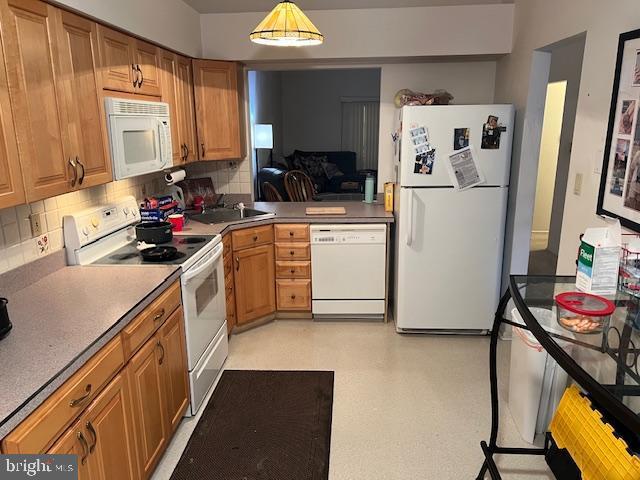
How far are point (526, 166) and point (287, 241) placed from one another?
6.07ft

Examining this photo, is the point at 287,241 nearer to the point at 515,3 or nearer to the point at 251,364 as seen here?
the point at 251,364

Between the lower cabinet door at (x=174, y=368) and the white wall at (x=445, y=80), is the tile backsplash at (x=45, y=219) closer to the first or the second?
the lower cabinet door at (x=174, y=368)

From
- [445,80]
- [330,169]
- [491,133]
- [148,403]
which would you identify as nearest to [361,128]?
[330,169]

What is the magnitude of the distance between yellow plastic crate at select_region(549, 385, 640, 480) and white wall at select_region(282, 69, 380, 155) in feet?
25.0

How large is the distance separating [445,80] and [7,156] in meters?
3.34

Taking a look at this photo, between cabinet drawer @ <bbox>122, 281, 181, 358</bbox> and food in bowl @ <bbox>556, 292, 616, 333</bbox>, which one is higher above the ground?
food in bowl @ <bbox>556, 292, 616, 333</bbox>

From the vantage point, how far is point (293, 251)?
3805 mm

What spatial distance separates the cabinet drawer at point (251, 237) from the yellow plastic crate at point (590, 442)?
Answer: 238 centimetres

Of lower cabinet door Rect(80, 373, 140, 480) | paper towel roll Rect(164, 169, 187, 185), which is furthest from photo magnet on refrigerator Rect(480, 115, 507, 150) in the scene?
lower cabinet door Rect(80, 373, 140, 480)

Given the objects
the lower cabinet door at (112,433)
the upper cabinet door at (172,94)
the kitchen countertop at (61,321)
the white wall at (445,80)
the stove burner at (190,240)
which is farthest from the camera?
the white wall at (445,80)

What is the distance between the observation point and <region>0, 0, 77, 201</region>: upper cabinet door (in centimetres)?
174

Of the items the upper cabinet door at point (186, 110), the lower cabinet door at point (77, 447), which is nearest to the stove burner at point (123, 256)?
the upper cabinet door at point (186, 110)

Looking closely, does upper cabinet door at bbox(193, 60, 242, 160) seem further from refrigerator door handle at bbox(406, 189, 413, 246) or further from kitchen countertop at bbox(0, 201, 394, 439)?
kitchen countertop at bbox(0, 201, 394, 439)

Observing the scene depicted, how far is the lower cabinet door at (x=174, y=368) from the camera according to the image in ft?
7.50
